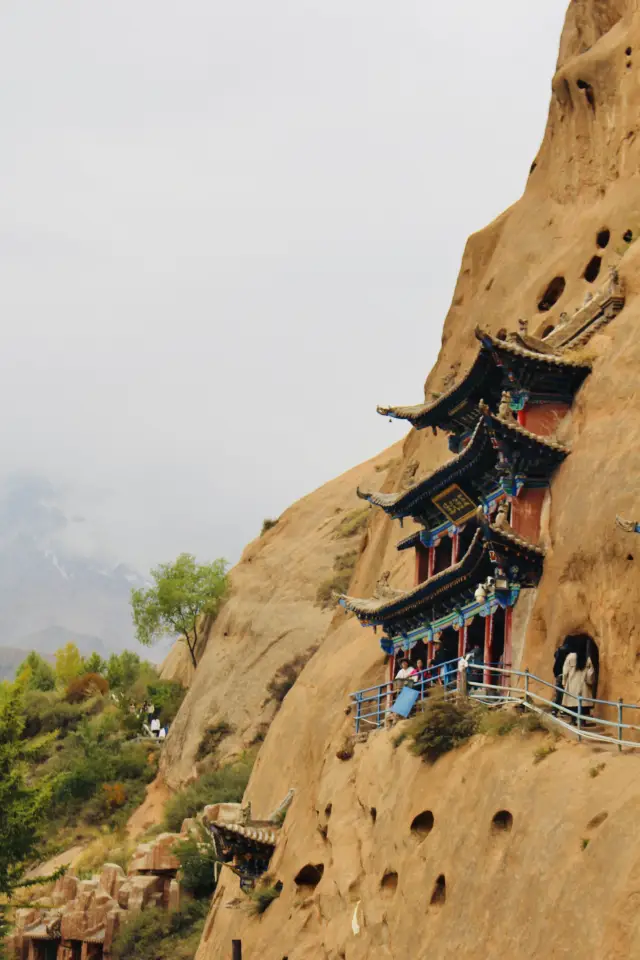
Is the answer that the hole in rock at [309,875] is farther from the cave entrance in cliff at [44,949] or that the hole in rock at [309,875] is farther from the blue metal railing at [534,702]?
the cave entrance in cliff at [44,949]

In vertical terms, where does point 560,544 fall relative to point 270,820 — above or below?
above

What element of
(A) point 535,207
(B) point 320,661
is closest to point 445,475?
(B) point 320,661

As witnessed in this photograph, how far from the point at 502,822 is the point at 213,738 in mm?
41144

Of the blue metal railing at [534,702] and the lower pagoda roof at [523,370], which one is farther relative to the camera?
the lower pagoda roof at [523,370]

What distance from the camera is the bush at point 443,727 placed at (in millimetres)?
29797

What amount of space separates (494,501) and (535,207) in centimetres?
1777

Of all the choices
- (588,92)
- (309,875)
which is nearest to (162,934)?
(309,875)

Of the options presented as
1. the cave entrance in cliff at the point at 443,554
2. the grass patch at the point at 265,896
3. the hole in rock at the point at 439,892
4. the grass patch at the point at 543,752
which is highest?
the cave entrance in cliff at the point at 443,554

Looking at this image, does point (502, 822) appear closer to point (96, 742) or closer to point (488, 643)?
point (488, 643)

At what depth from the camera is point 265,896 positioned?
36.4 metres

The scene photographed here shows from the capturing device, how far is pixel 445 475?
128ft

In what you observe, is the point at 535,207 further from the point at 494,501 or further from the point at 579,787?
the point at 579,787

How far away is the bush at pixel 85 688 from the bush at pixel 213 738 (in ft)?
68.1

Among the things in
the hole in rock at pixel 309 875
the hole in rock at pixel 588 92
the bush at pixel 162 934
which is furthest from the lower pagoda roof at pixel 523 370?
the bush at pixel 162 934
